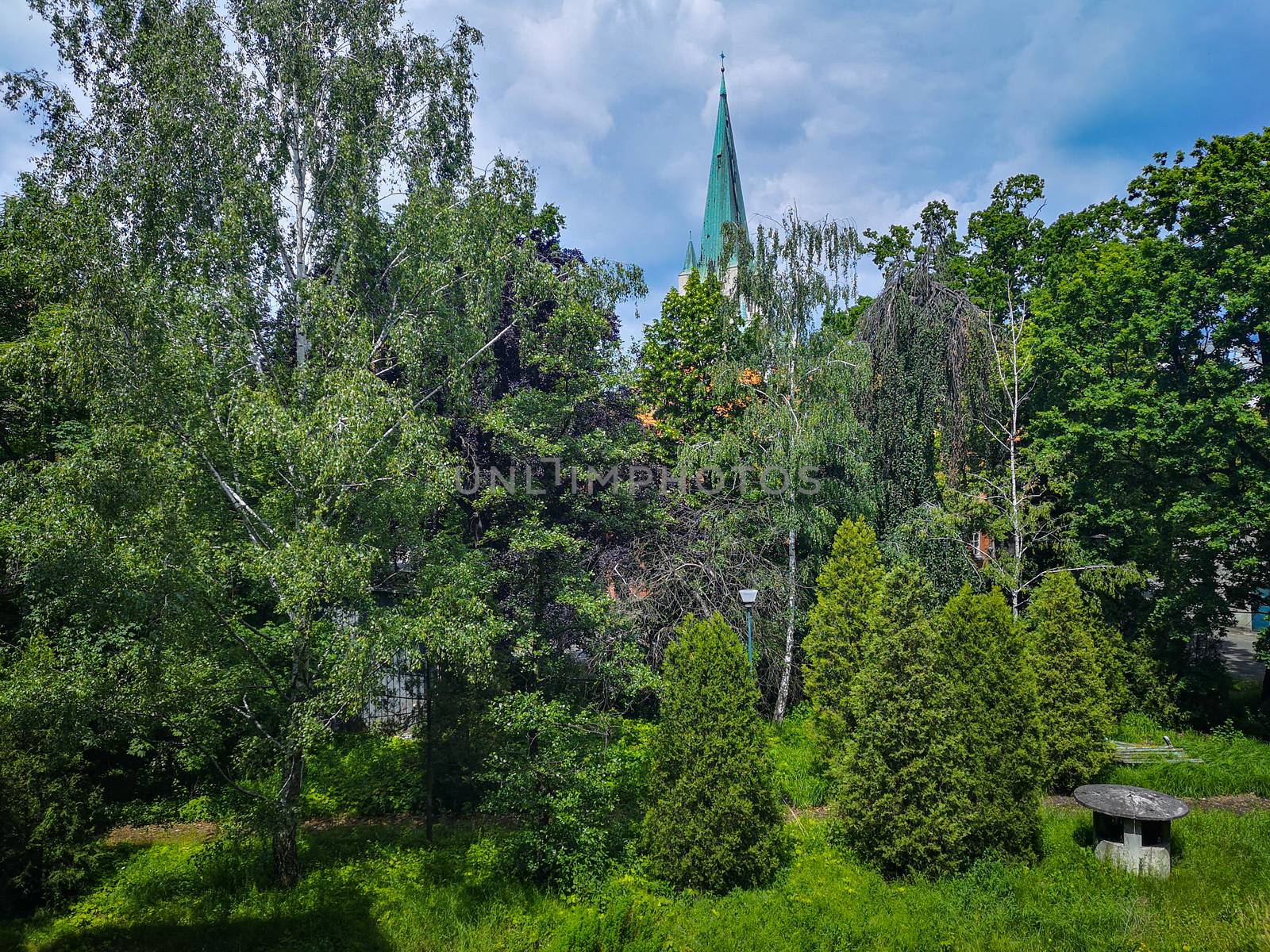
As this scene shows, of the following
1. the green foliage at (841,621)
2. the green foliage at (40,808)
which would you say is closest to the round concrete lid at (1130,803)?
the green foliage at (841,621)

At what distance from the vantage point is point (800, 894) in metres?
6.88

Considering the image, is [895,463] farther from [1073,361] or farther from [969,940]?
[969,940]

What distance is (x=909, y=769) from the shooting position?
7410 mm

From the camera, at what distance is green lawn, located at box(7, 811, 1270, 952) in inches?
243

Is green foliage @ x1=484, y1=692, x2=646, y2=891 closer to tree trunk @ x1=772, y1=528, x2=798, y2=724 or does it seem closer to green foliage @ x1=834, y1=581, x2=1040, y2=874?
green foliage @ x1=834, y1=581, x2=1040, y2=874

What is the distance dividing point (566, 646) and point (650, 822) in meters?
3.24

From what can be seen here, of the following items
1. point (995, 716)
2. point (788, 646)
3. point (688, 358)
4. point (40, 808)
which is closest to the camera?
point (40, 808)

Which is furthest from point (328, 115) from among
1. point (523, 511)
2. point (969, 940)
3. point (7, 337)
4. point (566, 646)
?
point (969, 940)

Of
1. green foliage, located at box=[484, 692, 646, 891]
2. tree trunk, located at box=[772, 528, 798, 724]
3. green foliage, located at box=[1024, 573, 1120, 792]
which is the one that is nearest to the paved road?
green foliage, located at box=[1024, 573, 1120, 792]

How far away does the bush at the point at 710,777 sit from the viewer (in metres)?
7.09

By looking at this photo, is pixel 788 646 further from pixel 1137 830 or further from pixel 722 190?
pixel 722 190

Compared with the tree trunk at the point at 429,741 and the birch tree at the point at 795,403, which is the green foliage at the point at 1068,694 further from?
the tree trunk at the point at 429,741

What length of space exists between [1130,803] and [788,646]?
571 cm

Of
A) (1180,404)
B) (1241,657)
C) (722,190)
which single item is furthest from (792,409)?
(722,190)
